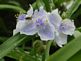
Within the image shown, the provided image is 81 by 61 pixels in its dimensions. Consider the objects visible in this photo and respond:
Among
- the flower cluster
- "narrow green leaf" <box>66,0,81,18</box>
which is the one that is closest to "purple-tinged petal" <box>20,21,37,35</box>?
the flower cluster

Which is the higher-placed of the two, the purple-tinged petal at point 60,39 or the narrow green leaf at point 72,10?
the narrow green leaf at point 72,10

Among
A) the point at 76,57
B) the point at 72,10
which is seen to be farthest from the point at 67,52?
the point at 72,10

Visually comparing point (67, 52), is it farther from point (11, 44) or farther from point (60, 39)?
point (11, 44)

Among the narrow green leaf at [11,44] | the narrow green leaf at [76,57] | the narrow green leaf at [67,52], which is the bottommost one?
the narrow green leaf at [76,57]

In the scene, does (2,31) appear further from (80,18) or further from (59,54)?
(59,54)

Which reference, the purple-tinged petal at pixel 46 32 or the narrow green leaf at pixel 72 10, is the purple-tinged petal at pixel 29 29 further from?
the narrow green leaf at pixel 72 10

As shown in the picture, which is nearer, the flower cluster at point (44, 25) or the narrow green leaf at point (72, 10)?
the flower cluster at point (44, 25)

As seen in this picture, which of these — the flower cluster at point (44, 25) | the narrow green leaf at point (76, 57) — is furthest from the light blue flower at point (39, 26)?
the narrow green leaf at point (76, 57)
